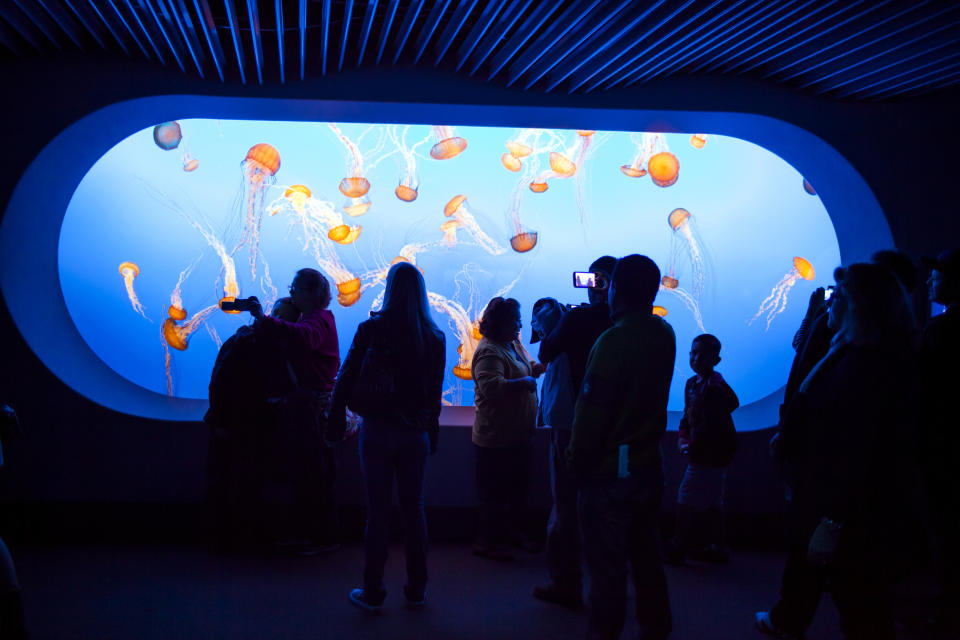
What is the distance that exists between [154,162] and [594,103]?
4112 millimetres

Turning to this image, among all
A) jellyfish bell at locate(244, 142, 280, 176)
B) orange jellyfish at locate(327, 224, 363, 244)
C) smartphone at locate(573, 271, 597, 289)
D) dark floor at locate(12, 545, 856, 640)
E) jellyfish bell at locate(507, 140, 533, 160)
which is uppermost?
jellyfish bell at locate(507, 140, 533, 160)

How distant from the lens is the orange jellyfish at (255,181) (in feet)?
17.0

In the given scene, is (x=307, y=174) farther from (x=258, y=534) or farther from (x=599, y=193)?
(x=258, y=534)

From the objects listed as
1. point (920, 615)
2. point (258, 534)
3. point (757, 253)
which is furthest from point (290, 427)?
point (757, 253)

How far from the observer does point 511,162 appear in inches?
229

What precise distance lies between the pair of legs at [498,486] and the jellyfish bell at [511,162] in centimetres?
333

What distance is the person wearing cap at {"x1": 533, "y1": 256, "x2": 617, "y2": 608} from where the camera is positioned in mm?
2387

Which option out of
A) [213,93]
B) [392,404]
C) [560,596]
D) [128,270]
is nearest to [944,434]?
[560,596]

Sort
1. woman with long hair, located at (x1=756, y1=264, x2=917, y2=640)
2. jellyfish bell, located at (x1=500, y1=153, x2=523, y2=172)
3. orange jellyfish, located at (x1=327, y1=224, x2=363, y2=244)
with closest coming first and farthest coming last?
1. woman with long hair, located at (x1=756, y1=264, x2=917, y2=640)
2. orange jellyfish, located at (x1=327, y1=224, x2=363, y2=244)
3. jellyfish bell, located at (x1=500, y1=153, x2=523, y2=172)

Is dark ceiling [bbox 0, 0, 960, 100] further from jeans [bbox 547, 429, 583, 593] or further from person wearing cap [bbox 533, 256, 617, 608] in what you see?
jeans [bbox 547, 429, 583, 593]

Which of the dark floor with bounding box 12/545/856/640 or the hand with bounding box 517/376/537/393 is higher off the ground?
the hand with bounding box 517/376/537/393

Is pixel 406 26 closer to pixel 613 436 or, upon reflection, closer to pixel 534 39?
pixel 534 39

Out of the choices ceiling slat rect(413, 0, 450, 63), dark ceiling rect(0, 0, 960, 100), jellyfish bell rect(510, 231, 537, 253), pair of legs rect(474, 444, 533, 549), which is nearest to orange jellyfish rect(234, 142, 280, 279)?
dark ceiling rect(0, 0, 960, 100)

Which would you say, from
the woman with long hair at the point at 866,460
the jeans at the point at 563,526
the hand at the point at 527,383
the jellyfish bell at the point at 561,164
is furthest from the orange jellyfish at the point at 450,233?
the woman with long hair at the point at 866,460
